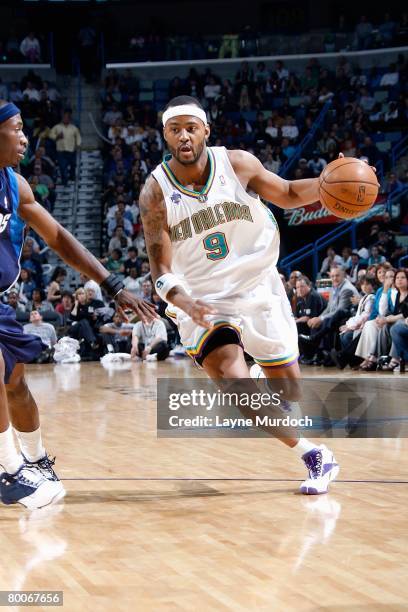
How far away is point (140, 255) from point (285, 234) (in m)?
2.92

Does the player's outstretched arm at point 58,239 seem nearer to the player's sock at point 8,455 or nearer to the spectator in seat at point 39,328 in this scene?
the player's sock at point 8,455

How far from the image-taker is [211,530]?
3754 mm

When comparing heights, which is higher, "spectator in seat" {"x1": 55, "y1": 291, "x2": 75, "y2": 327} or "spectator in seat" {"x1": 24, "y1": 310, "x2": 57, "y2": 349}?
"spectator in seat" {"x1": 55, "y1": 291, "x2": 75, "y2": 327}

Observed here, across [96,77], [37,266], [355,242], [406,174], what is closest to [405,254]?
[355,242]

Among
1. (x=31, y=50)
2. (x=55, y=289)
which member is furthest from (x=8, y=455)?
(x=31, y=50)

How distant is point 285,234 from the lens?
17.2m

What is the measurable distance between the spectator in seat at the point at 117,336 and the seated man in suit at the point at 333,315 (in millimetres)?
3534

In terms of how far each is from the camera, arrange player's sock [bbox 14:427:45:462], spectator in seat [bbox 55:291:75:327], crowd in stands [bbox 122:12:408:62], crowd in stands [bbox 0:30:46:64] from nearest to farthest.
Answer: player's sock [bbox 14:427:45:462]
spectator in seat [bbox 55:291:75:327]
crowd in stands [bbox 122:12:408:62]
crowd in stands [bbox 0:30:46:64]

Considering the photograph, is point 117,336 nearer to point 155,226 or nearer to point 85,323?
point 85,323

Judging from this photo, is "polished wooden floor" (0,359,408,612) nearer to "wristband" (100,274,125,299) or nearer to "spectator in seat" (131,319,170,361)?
"wristband" (100,274,125,299)

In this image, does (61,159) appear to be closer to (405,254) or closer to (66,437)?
(405,254)

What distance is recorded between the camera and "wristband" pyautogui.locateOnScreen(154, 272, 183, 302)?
174 inches

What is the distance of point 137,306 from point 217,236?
909 mm

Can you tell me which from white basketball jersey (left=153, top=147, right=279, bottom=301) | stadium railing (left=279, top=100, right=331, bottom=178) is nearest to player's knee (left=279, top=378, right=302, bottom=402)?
white basketball jersey (left=153, top=147, right=279, bottom=301)
